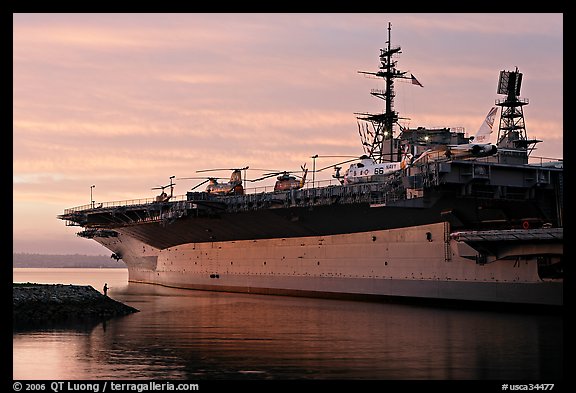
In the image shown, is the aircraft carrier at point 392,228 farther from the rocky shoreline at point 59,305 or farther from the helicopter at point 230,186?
the rocky shoreline at point 59,305

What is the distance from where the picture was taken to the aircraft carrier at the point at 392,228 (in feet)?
99.0

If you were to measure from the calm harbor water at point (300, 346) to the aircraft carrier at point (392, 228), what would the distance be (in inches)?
87.0

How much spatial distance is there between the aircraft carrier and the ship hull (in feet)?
0.18

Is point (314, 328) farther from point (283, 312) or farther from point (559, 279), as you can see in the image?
point (559, 279)

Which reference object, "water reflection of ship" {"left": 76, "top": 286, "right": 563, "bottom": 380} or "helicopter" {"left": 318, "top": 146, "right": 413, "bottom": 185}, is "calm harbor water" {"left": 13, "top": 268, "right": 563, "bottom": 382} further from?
"helicopter" {"left": 318, "top": 146, "right": 413, "bottom": 185}

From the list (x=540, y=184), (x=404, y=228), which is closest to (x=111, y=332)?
(x=404, y=228)

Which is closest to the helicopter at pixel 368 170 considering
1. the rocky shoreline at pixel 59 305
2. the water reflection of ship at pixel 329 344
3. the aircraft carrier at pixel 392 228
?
the aircraft carrier at pixel 392 228

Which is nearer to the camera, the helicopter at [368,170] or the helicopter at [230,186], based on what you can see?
the helicopter at [368,170]

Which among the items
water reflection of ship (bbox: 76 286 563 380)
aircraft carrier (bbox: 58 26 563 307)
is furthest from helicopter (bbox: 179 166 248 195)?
water reflection of ship (bbox: 76 286 563 380)

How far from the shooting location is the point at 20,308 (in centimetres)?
2789

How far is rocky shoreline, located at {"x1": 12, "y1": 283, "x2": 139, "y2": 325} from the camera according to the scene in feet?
91.1

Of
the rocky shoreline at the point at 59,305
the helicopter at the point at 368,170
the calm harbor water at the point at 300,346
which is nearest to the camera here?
the calm harbor water at the point at 300,346

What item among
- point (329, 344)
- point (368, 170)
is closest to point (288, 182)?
point (368, 170)

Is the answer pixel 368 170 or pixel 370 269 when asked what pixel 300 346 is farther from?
pixel 368 170
